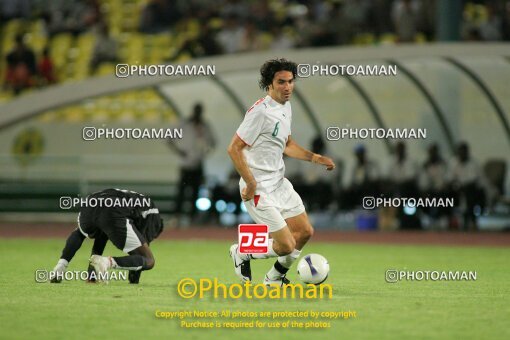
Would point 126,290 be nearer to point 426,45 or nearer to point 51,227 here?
point 426,45

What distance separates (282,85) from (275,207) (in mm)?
1157

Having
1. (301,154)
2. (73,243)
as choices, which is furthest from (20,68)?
(301,154)

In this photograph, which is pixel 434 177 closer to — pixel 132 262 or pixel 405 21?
pixel 405 21

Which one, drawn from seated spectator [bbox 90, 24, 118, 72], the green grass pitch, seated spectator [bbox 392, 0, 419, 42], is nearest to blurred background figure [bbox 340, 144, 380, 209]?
seated spectator [bbox 392, 0, 419, 42]

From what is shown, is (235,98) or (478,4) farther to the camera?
(478,4)

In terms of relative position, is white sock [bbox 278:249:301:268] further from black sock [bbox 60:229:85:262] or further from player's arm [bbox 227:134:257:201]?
black sock [bbox 60:229:85:262]

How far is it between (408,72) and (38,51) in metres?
12.0

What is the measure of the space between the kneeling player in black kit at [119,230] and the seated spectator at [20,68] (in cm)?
1435

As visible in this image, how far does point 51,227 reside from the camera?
23.5m

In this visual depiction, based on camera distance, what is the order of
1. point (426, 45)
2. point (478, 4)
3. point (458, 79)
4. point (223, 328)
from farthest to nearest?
point (478, 4), point (458, 79), point (426, 45), point (223, 328)

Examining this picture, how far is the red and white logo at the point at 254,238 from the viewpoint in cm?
1130

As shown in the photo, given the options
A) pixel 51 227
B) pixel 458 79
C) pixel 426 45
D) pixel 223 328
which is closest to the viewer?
pixel 223 328

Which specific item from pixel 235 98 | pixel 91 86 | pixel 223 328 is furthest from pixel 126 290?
pixel 235 98

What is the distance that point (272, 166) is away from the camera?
11.4 meters
